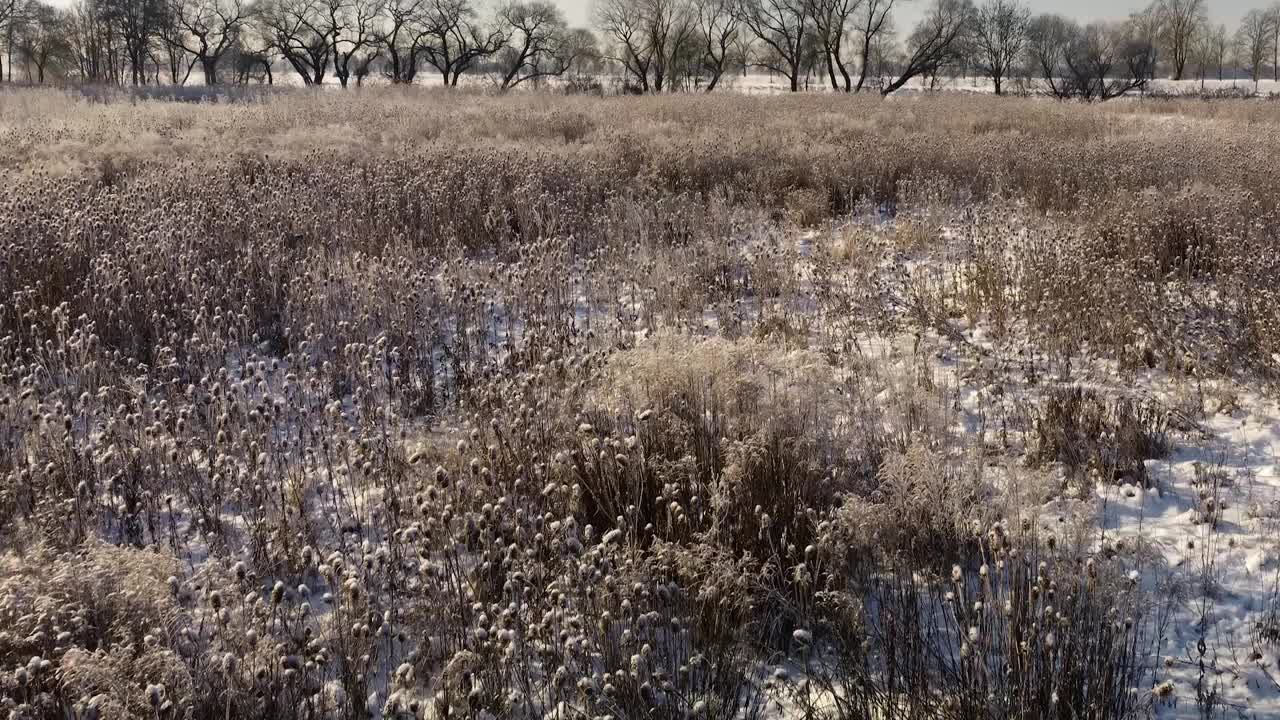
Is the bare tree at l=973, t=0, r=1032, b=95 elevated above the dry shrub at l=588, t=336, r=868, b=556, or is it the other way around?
the bare tree at l=973, t=0, r=1032, b=95

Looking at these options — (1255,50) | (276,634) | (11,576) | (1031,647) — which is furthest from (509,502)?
(1255,50)

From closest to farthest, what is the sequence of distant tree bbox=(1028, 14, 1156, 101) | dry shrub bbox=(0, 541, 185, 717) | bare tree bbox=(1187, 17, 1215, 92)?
dry shrub bbox=(0, 541, 185, 717) < distant tree bbox=(1028, 14, 1156, 101) < bare tree bbox=(1187, 17, 1215, 92)

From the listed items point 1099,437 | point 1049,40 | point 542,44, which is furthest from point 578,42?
point 1099,437

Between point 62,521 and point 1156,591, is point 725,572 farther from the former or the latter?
point 62,521

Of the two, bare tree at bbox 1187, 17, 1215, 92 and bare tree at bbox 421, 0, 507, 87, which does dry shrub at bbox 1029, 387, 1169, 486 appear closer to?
bare tree at bbox 421, 0, 507, 87

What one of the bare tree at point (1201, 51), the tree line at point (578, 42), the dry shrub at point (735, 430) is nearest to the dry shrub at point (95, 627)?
the dry shrub at point (735, 430)

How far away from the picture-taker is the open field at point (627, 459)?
270 centimetres

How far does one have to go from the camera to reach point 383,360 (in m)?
5.80

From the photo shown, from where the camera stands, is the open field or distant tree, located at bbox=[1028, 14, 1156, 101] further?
distant tree, located at bbox=[1028, 14, 1156, 101]

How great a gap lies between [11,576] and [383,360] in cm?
297

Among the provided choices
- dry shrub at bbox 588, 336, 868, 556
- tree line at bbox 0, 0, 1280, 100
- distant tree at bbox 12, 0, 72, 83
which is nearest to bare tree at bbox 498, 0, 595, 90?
tree line at bbox 0, 0, 1280, 100

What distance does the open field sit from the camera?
8.87 ft

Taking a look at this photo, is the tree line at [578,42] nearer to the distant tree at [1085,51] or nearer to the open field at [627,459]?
the distant tree at [1085,51]

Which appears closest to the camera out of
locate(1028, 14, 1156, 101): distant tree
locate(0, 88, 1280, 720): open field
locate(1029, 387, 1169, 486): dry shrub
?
locate(0, 88, 1280, 720): open field
